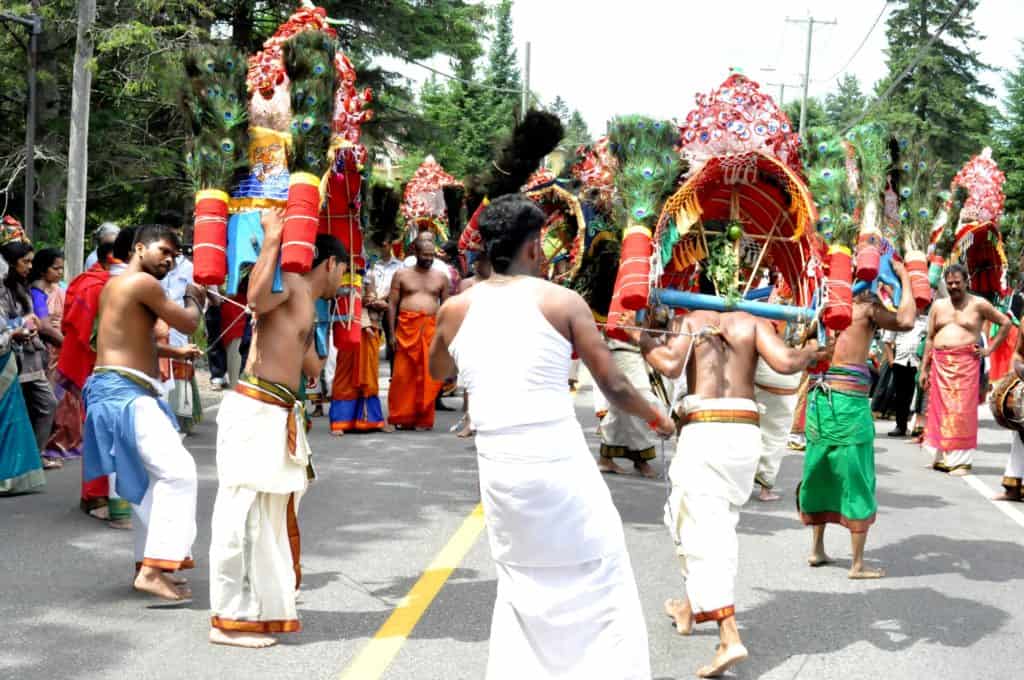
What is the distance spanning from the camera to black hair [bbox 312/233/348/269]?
566cm

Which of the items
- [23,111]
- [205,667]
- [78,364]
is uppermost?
[23,111]

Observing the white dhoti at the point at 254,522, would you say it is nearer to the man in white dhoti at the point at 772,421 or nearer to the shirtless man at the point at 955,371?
the man in white dhoti at the point at 772,421

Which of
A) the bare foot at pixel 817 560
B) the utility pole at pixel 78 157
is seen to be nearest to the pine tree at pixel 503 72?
the utility pole at pixel 78 157

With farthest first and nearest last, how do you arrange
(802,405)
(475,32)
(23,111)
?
(475,32), (23,111), (802,405)

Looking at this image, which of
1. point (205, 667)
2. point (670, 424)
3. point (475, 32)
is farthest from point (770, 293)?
point (475, 32)

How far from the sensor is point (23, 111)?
2234 centimetres

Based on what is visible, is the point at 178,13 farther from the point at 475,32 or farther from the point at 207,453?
the point at 207,453

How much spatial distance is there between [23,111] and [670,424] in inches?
823

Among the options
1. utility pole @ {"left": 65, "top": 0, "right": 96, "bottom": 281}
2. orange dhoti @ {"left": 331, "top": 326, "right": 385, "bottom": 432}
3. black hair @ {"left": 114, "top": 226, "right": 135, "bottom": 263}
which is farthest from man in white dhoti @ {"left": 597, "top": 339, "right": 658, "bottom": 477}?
utility pole @ {"left": 65, "top": 0, "right": 96, "bottom": 281}

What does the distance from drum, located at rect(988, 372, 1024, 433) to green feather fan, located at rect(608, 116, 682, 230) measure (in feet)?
16.5

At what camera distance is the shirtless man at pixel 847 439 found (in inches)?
269

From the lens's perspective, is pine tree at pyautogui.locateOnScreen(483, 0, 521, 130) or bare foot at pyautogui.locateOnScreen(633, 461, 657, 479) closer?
bare foot at pyautogui.locateOnScreen(633, 461, 657, 479)

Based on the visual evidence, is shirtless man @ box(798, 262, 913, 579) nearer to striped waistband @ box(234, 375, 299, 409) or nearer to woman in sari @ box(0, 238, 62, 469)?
striped waistband @ box(234, 375, 299, 409)

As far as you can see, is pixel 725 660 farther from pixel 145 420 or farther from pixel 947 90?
pixel 947 90
